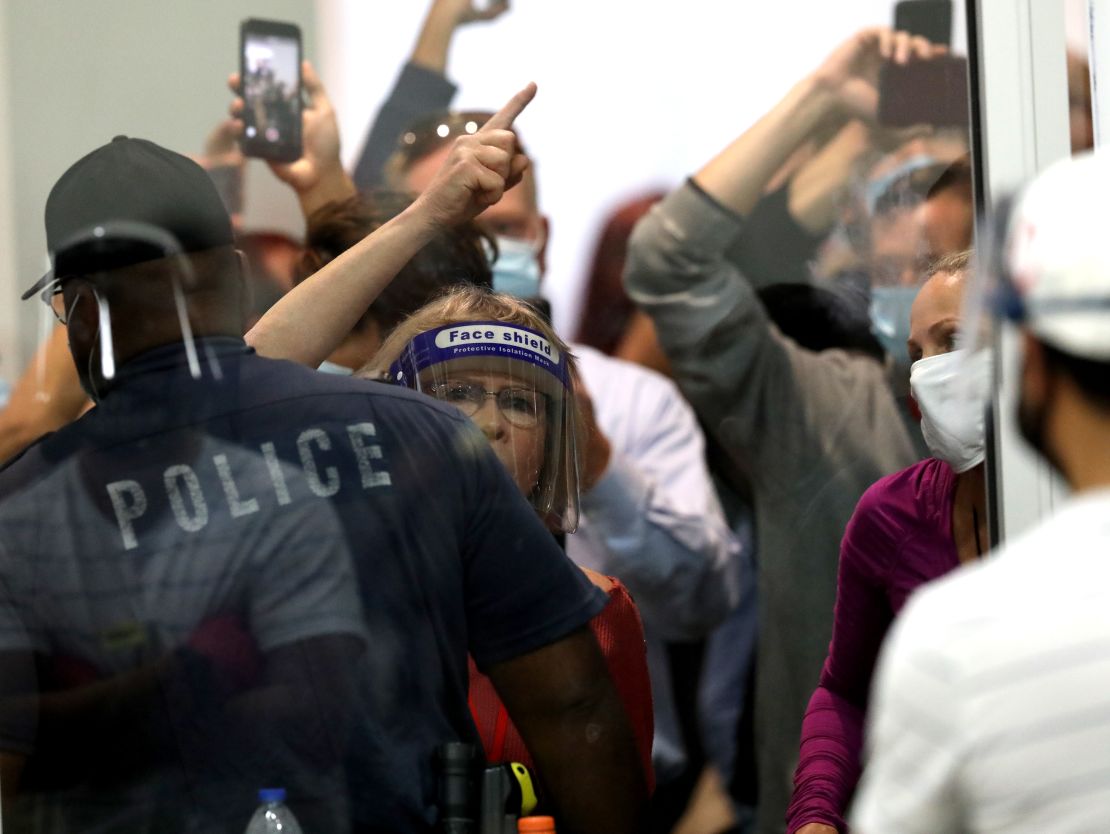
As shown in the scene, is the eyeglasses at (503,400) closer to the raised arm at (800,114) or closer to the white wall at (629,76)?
the white wall at (629,76)

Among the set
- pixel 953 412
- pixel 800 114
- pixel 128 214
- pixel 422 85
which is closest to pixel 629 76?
pixel 800 114

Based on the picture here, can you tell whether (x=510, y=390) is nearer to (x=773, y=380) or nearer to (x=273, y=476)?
(x=273, y=476)

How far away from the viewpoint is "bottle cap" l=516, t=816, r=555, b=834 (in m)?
1.83

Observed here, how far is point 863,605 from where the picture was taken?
2.22m

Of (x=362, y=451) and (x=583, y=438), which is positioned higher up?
(x=362, y=451)

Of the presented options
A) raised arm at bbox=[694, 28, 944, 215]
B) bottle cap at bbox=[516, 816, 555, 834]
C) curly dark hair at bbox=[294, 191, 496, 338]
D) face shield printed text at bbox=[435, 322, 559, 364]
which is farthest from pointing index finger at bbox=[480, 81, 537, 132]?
bottle cap at bbox=[516, 816, 555, 834]

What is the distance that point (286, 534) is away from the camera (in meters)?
1.83

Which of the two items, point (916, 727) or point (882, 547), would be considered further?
point (882, 547)

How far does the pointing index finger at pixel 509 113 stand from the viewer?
2.13 metres

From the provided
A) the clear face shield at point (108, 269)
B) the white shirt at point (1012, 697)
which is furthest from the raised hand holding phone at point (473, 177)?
the white shirt at point (1012, 697)

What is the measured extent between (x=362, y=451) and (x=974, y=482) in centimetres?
91

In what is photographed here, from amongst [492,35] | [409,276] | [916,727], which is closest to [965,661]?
[916,727]

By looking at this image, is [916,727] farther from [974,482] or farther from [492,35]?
[492,35]

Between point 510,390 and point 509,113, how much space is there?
1.47 ft
